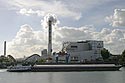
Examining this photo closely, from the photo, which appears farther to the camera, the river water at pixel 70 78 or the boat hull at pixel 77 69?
the boat hull at pixel 77 69

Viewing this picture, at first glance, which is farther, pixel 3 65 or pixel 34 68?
pixel 3 65

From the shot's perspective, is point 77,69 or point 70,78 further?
point 77,69

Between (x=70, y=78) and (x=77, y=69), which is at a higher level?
(x=77, y=69)

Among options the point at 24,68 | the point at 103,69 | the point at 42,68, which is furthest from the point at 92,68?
the point at 24,68

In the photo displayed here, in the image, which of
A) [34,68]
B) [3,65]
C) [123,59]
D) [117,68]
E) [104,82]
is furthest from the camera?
[3,65]

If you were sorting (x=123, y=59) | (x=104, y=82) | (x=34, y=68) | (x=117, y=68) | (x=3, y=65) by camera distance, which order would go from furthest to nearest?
(x=3, y=65), (x=123, y=59), (x=34, y=68), (x=117, y=68), (x=104, y=82)

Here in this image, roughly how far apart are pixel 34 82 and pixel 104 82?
1535 cm

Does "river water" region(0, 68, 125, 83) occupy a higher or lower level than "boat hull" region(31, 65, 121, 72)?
lower

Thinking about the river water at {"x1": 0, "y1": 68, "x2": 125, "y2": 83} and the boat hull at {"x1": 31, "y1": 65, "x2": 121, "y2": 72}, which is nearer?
the river water at {"x1": 0, "y1": 68, "x2": 125, "y2": 83}

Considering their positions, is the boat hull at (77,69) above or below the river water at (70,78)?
above

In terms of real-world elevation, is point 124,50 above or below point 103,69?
above

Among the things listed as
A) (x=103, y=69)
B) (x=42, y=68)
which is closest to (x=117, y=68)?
(x=103, y=69)

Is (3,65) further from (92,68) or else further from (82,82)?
(82,82)

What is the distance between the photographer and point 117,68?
123938mm
